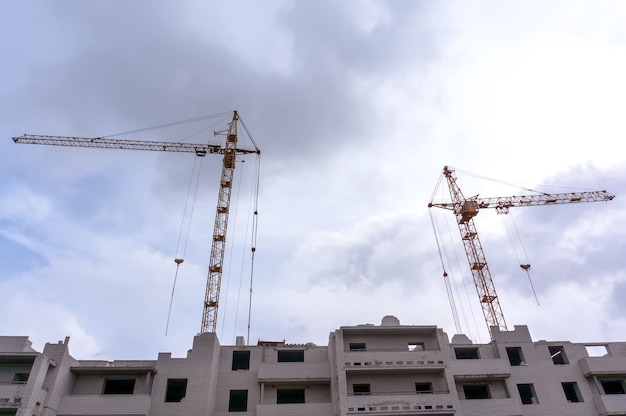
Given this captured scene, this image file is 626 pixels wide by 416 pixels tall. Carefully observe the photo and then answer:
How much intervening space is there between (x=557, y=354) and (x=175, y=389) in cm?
4054

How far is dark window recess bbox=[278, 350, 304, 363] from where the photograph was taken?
44531 mm

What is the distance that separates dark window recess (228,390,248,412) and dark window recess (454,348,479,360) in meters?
22.8

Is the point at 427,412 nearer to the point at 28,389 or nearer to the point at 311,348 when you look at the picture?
the point at 311,348

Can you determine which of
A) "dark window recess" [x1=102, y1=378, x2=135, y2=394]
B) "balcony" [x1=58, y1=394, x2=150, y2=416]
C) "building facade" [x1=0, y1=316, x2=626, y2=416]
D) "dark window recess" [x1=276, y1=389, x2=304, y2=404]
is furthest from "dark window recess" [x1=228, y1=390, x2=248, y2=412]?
"dark window recess" [x1=102, y1=378, x2=135, y2=394]

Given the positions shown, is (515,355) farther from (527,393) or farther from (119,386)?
(119,386)

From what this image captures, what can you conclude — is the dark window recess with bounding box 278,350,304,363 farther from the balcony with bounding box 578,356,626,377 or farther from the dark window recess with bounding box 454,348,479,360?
the balcony with bounding box 578,356,626,377

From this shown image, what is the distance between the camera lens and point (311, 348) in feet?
149

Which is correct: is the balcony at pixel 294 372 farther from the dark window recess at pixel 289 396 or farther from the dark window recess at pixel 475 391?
the dark window recess at pixel 475 391

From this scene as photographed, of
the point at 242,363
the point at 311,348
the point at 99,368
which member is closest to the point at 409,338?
the point at 311,348

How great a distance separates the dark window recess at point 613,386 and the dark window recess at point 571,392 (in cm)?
324

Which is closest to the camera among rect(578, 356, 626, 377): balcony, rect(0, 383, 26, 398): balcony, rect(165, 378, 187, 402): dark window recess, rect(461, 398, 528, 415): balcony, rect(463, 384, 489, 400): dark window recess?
rect(0, 383, 26, 398): balcony

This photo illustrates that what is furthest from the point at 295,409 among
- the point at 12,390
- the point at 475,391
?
the point at 12,390

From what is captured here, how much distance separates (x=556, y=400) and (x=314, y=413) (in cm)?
2416

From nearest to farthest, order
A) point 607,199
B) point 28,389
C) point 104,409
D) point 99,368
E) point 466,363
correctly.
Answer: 1. point 28,389
2. point 104,409
3. point 99,368
4. point 466,363
5. point 607,199
